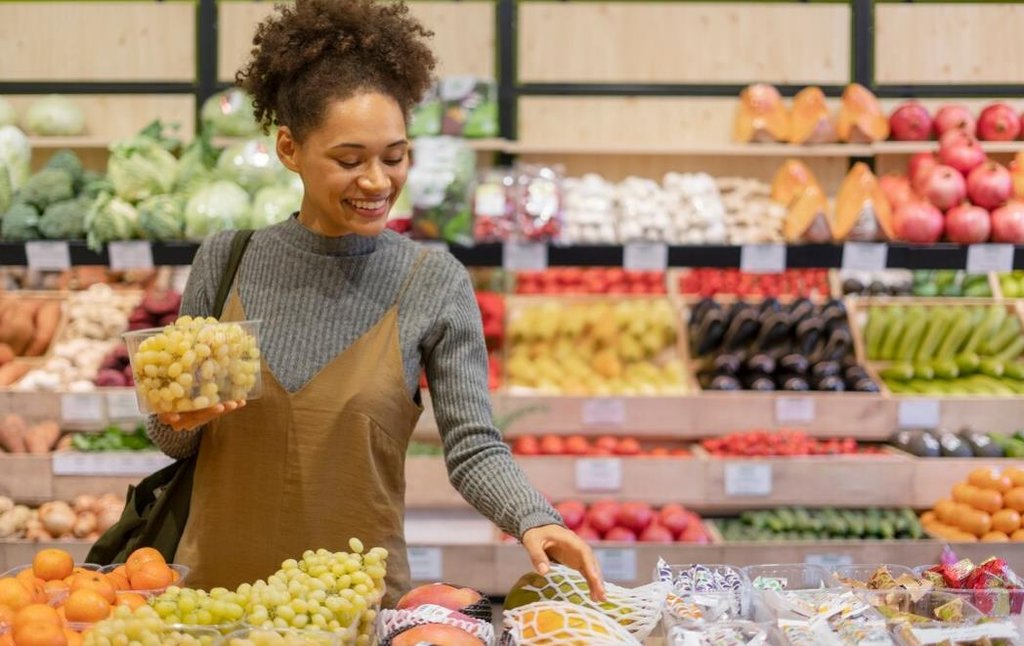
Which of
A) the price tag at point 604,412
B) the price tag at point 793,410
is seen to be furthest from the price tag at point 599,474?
the price tag at point 793,410

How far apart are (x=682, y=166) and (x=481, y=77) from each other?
1011 mm

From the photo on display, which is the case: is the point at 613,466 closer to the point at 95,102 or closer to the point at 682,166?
the point at 682,166

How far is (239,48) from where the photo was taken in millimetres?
5145

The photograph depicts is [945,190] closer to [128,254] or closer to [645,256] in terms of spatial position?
[645,256]

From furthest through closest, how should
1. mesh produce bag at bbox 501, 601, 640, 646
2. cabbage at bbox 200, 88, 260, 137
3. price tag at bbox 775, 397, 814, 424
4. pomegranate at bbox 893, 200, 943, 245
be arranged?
cabbage at bbox 200, 88, 260, 137 < price tag at bbox 775, 397, 814, 424 < pomegranate at bbox 893, 200, 943, 245 < mesh produce bag at bbox 501, 601, 640, 646

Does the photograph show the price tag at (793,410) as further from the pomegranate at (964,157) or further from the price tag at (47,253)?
A: the price tag at (47,253)

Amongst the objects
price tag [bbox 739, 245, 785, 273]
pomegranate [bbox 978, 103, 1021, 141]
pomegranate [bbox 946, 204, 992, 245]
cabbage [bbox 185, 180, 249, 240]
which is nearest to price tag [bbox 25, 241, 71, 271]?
cabbage [bbox 185, 180, 249, 240]

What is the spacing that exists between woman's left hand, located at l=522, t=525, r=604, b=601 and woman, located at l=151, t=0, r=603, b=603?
0.10 m

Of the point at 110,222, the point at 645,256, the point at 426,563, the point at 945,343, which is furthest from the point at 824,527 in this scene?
the point at 110,222

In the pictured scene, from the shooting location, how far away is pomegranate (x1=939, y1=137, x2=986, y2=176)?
412 cm

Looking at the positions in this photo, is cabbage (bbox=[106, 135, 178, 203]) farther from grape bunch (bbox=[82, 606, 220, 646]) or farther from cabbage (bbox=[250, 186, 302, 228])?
grape bunch (bbox=[82, 606, 220, 646])

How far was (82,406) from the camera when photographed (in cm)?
405

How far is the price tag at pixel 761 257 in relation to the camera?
341cm

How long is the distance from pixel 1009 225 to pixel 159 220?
278 centimetres
